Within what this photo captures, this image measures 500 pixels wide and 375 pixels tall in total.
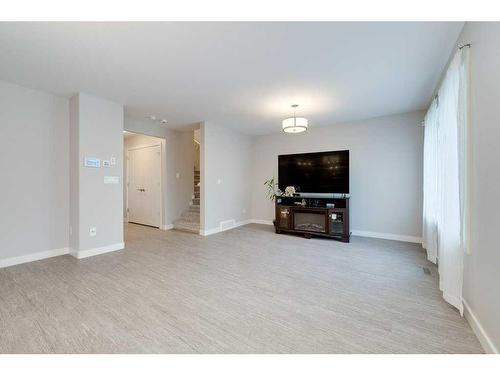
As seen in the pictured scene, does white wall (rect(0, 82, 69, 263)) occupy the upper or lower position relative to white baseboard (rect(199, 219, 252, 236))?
upper

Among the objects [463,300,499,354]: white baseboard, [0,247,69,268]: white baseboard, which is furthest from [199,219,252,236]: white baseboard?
[463,300,499,354]: white baseboard

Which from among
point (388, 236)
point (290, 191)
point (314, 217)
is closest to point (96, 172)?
point (290, 191)

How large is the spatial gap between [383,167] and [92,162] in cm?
531

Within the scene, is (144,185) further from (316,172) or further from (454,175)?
(454,175)

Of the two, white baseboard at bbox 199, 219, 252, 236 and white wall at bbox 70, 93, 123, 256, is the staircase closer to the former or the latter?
white baseboard at bbox 199, 219, 252, 236

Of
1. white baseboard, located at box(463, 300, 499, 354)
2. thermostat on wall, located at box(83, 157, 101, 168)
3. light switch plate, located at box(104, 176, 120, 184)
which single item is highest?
thermostat on wall, located at box(83, 157, 101, 168)

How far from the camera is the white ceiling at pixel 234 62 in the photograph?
1934 millimetres

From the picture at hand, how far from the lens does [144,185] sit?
19.0 feet

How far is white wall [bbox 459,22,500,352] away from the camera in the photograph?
138 centimetres

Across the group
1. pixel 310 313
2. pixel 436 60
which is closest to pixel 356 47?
pixel 436 60

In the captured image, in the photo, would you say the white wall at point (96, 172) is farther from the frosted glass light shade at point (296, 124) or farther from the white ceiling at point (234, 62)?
the frosted glass light shade at point (296, 124)

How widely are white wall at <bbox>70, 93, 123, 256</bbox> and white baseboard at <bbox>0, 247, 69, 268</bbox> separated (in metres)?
0.21

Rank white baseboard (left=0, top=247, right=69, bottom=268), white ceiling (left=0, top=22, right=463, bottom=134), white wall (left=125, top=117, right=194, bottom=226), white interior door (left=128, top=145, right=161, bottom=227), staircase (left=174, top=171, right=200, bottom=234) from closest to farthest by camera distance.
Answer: white ceiling (left=0, top=22, right=463, bottom=134), white baseboard (left=0, top=247, right=69, bottom=268), staircase (left=174, top=171, right=200, bottom=234), white wall (left=125, top=117, right=194, bottom=226), white interior door (left=128, top=145, right=161, bottom=227)
